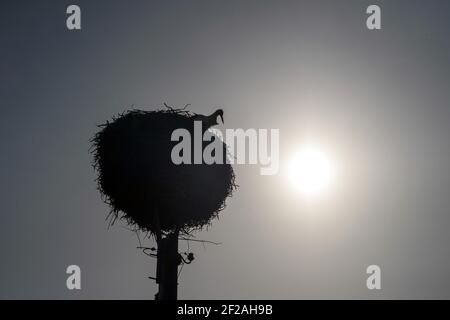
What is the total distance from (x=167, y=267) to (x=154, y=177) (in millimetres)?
2321

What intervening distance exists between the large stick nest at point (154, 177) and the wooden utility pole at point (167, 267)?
861 mm

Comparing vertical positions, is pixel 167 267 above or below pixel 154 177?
below

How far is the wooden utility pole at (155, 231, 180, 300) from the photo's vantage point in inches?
416

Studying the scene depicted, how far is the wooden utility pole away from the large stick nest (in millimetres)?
861

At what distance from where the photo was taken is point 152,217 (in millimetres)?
13281

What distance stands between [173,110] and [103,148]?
5.55 feet

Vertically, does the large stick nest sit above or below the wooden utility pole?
above

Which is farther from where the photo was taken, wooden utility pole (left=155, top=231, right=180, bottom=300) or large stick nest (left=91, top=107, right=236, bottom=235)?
large stick nest (left=91, top=107, right=236, bottom=235)

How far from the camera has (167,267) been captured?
10.7 meters

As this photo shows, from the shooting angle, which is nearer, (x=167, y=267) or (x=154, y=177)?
(x=167, y=267)
